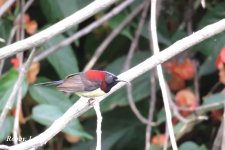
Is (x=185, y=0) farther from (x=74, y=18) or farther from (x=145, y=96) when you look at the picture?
(x=74, y=18)

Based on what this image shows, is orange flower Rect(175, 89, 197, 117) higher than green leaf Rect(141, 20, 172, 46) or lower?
lower

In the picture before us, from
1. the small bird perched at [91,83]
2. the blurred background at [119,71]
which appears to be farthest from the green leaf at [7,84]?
the small bird perched at [91,83]

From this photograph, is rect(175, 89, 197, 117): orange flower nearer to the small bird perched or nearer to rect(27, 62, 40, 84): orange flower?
rect(27, 62, 40, 84): orange flower

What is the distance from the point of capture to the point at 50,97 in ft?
5.56

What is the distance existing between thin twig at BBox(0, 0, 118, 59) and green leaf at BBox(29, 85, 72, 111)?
547mm

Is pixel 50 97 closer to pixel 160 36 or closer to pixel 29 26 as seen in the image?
pixel 29 26

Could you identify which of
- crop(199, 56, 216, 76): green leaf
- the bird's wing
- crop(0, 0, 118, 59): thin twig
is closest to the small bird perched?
the bird's wing

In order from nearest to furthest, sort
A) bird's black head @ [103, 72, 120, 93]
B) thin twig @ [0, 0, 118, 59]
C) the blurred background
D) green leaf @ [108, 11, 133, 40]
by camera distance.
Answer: thin twig @ [0, 0, 118, 59] < bird's black head @ [103, 72, 120, 93] < the blurred background < green leaf @ [108, 11, 133, 40]

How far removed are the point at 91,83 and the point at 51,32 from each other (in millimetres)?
153

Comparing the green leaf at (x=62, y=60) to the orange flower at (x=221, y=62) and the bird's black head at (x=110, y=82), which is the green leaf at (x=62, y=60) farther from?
the bird's black head at (x=110, y=82)

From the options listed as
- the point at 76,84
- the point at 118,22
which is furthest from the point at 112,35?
the point at 76,84

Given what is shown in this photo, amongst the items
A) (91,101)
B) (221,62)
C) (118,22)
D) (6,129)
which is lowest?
(91,101)

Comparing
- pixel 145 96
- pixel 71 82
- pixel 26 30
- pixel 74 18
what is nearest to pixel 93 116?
pixel 145 96

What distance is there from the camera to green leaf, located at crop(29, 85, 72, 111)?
168cm
